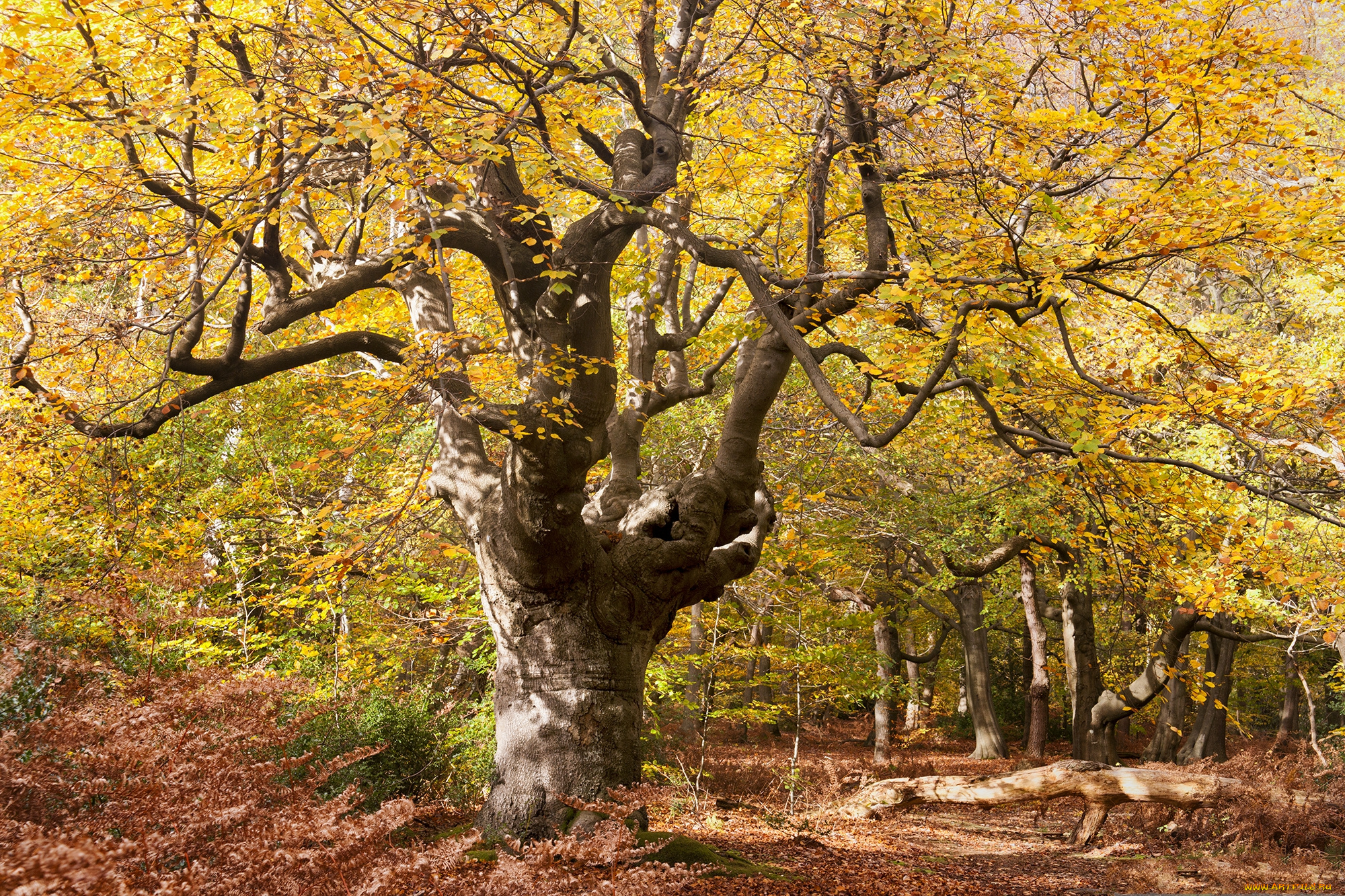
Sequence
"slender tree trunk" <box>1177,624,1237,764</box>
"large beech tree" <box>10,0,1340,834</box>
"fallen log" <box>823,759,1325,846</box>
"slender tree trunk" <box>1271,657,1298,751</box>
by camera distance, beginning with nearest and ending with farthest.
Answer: "large beech tree" <box>10,0,1340,834</box>, "fallen log" <box>823,759,1325,846</box>, "slender tree trunk" <box>1177,624,1237,764</box>, "slender tree trunk" <box>1271,657,1298,751</box>

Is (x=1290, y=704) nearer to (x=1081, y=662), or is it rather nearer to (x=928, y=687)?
(x=1081, y=662)

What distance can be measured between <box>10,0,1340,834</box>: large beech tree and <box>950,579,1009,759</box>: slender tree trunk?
Answer: 10.4 meters

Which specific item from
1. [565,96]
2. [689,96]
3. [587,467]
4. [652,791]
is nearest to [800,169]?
[689,96]

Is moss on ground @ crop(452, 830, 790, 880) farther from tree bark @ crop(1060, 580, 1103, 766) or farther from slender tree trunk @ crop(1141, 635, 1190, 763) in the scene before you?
slender tree trunk @ crop(1141, 635, 1190, 763)

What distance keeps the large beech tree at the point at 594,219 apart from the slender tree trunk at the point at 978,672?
1044cm

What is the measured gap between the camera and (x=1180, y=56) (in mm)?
5914

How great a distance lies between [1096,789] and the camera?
8.59 metres

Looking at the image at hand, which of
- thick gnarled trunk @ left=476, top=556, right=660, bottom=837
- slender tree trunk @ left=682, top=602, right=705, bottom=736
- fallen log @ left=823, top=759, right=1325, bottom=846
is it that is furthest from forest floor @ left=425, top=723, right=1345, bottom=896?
slender tree trunk @ left=682, top=602, right=705, bottom=736

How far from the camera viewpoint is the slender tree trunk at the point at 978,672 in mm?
17078

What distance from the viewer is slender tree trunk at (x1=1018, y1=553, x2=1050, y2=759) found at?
1580 cm

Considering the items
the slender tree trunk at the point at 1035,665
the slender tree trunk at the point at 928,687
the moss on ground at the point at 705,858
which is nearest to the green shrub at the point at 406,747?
the moss on ground at the point at 705,858

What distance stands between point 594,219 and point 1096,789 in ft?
25.6

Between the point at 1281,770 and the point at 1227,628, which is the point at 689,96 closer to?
the point at 1281,770

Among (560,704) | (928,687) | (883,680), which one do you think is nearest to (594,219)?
(560,704)
